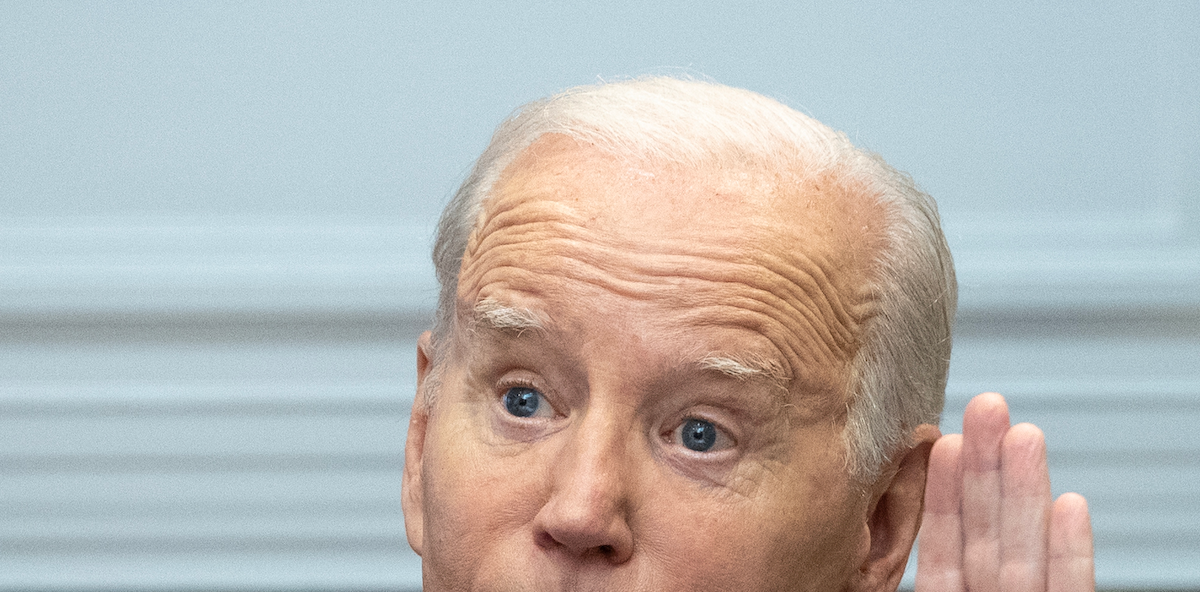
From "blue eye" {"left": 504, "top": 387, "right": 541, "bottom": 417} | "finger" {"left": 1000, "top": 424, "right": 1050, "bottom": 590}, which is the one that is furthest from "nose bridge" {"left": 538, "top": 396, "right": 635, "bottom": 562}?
"finger" {"left": 1000, "top": 424, "right": 1050, "bottom": 590}

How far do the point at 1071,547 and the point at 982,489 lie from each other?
0.15 meters

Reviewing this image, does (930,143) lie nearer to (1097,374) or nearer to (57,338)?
(1097,374)

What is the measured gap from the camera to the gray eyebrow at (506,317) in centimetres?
167

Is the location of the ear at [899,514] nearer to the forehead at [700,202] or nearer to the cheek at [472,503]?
the forehead at [700,202]

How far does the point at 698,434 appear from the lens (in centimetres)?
167

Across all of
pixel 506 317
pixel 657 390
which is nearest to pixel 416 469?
pixel 506 317

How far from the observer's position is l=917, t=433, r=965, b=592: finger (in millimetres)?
1820

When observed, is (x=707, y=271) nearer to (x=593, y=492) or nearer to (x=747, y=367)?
(x=747, y=367)

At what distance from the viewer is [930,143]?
2984 mm

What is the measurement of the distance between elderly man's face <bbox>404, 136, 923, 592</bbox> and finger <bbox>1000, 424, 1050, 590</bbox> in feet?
0.71

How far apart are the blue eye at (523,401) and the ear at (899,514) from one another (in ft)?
A: 1.88

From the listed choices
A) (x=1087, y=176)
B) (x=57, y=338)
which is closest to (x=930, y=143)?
(x=1087, y=176)

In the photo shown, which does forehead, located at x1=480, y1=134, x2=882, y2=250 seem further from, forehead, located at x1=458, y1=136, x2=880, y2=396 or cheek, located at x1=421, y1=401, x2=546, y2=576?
cheek, located at x1=421, y1=401, x2=546, y2=576

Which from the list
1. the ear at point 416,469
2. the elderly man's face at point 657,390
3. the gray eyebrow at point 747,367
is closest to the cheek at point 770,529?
the elderly man's face at point 657,390
